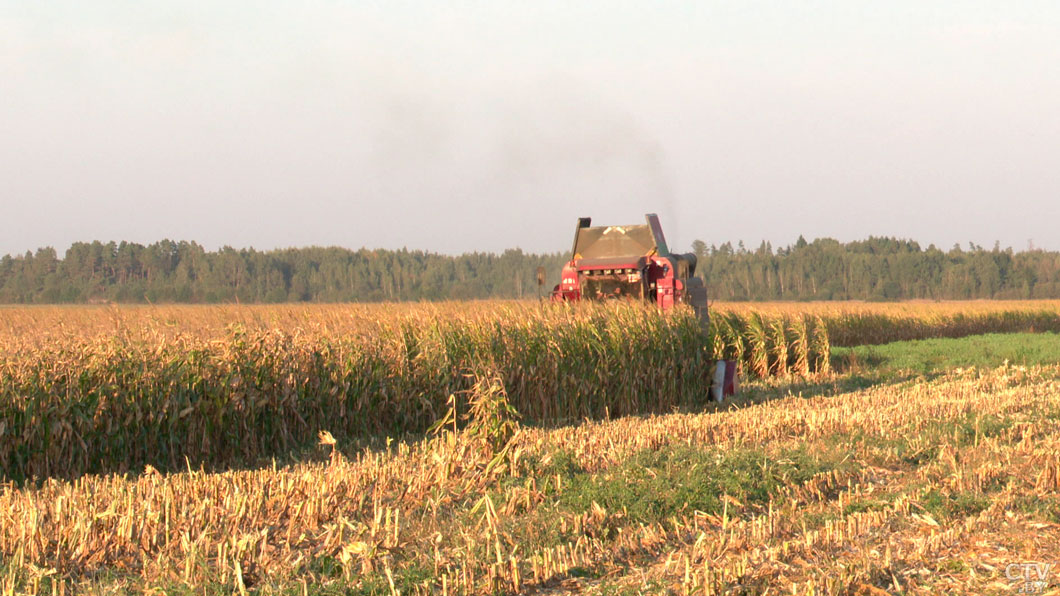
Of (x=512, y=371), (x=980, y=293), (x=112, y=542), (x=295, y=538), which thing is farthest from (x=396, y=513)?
(x=980, y=293)

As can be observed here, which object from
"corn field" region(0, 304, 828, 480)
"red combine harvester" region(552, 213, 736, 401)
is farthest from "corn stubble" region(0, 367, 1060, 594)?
"red combine harvester" region(552, 213, 736, 401)

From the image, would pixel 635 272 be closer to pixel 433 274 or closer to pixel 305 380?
pixel 305 380

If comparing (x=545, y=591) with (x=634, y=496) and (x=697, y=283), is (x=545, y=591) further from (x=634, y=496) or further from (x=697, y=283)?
(x=697, y=283)

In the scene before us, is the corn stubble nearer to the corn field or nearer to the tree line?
the corn field

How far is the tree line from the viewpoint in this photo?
31.6 metres

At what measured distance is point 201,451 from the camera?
776cm

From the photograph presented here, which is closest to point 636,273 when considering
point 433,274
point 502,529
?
point 502,529

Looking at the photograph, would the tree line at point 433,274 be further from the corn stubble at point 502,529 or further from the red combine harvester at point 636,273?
the corn stubble at point 502,529

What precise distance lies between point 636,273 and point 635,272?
1.0 inches

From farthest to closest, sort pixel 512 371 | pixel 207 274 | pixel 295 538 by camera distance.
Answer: pixel 207 274
pixel 512 371
pixel 295 538

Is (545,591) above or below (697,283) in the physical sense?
below

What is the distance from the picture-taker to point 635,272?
14.1 metres

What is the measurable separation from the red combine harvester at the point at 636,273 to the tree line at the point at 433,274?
0.83 meters

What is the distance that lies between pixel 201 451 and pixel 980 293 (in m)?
99.0
